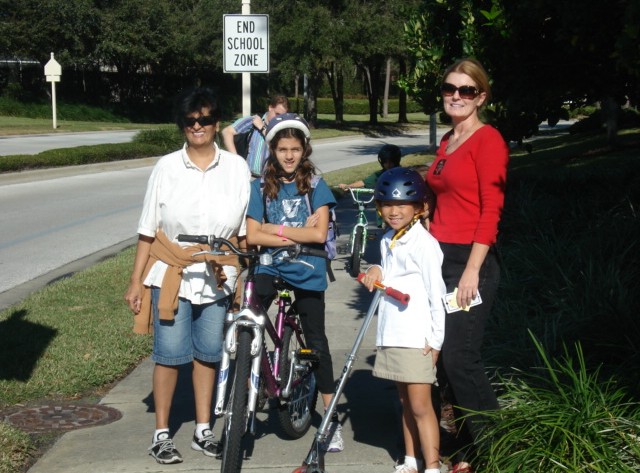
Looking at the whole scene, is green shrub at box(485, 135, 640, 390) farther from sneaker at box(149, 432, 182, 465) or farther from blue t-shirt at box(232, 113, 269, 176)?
blue t-shirt at box(232, 113, 269, 176)

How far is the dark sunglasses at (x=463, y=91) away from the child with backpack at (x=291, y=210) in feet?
3.19

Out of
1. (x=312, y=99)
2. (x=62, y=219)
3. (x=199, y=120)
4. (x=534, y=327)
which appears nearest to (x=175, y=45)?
(x=312, y=99)

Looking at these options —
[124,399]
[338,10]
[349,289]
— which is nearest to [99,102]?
[338,10]

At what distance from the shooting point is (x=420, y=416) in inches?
174

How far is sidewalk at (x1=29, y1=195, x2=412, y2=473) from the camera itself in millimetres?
4844

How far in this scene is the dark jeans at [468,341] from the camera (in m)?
4.29

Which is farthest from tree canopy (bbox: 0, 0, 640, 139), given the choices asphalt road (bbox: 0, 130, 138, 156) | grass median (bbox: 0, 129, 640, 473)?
asphalt road (bbox: 0, 130, 138, 156)

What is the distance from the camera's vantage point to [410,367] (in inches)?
170

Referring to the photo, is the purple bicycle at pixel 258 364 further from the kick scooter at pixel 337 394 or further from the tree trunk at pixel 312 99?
the tree trunk at pixel 312 99

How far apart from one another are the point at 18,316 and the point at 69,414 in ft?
8.90

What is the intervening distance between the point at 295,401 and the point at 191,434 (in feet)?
2.12

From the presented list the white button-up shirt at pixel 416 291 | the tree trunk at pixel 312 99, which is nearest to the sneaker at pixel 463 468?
the white button-up shirt at pixel 416 291

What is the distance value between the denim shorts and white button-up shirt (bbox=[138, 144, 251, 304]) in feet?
0.27

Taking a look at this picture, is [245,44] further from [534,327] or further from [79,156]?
[79,156]
